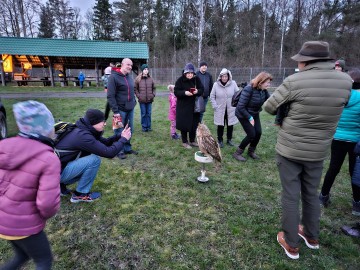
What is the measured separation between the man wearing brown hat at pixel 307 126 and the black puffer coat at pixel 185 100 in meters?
3.09

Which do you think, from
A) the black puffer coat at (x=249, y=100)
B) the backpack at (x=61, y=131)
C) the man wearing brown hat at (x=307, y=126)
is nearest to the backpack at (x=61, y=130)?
the backpack at (x=61, y=131)

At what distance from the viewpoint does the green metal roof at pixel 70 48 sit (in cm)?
1992

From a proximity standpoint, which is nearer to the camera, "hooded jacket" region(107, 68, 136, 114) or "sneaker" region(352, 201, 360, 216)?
"sneaker" region(352, 201, 360, 216)

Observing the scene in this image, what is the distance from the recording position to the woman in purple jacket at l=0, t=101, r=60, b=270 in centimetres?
166

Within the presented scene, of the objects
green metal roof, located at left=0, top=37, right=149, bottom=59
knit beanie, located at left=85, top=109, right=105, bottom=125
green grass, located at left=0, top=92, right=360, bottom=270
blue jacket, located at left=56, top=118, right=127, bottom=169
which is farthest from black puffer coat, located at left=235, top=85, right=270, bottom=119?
green metal roof, located at left=0, top=37, right=149, bottom=59

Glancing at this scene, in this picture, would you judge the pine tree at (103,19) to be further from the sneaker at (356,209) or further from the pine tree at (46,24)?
the sneaker at (356,209)

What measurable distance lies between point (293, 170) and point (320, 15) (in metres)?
36.4

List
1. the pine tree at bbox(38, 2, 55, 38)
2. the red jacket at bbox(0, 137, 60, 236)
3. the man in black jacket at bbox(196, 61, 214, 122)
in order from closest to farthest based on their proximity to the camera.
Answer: the red jacket at bbox(0, 137, 60, 236)
the man in black jacket at bbox(196, 61, 214, 122)
the pine tree at bbox(38, 2, 55, 38)

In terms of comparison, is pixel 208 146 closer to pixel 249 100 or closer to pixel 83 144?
pixel 249 100

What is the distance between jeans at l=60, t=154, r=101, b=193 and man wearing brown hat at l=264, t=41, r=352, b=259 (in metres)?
2.39

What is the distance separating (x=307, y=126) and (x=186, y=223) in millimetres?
1862

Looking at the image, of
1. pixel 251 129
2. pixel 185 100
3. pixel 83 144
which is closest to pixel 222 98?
pixel 185 100

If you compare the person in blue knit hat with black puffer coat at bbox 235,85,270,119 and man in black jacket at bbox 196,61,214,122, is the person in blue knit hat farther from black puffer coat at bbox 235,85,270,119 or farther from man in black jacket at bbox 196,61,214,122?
black puffer coat at bbox 235,85,270,119

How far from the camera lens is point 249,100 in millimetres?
4770
